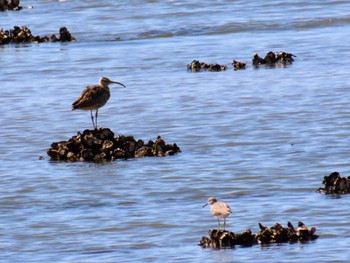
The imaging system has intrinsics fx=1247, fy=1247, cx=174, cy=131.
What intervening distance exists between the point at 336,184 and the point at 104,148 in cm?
383

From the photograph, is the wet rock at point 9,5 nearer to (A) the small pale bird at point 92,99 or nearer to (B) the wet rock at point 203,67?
(B) the wet rock at point 203,67

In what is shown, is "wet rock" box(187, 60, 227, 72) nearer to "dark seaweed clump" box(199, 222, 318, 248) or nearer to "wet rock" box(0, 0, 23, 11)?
"dark seaweed clump" box(199, 222, 318, 248)

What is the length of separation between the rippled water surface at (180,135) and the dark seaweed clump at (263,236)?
0.10 m

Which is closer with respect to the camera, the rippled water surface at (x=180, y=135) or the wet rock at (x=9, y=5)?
the rippled water surface at (x=180, y=135)

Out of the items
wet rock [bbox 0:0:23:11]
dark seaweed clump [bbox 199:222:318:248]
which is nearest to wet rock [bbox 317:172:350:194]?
dark seaweed clump [bbox 199:222:318:248]

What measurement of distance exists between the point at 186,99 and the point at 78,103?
3.13 m

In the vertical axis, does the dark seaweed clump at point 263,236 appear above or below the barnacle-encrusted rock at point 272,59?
below

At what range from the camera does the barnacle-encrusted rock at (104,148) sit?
51.5 ft

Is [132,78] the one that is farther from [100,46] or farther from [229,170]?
[229,170]

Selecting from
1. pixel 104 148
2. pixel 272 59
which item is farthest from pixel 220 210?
pixel 272 59

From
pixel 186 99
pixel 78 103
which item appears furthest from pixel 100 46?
pixel 78 103

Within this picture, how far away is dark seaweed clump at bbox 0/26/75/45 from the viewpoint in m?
27.4

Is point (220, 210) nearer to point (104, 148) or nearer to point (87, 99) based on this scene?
point (104, 148)

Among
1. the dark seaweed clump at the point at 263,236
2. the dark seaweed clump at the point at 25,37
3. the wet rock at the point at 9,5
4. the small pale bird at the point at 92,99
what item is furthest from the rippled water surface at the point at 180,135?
the wet rock at the point at 9,5
